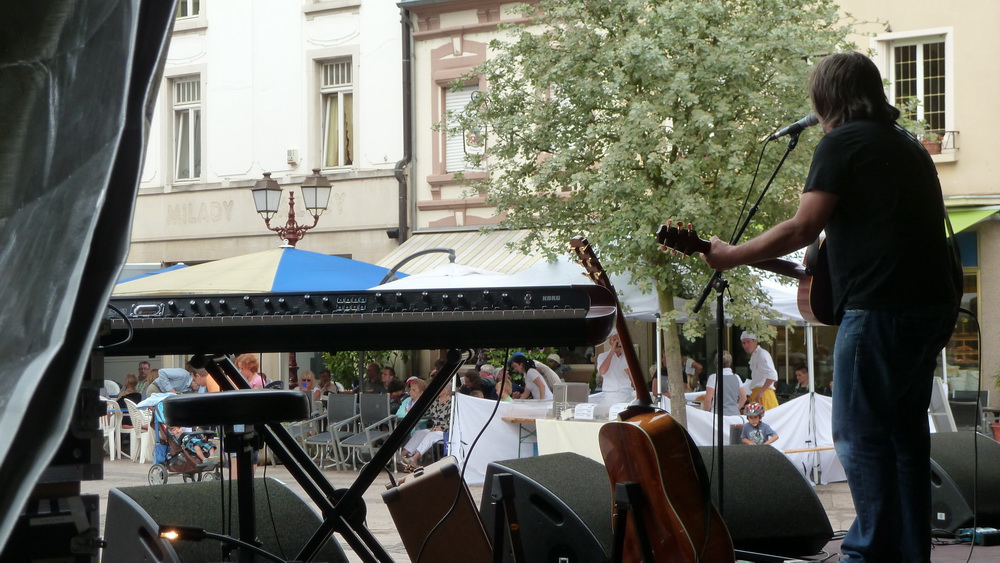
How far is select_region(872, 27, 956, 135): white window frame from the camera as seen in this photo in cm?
1594

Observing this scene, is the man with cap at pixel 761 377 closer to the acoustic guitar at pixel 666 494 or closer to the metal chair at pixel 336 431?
the metal chair at pixel 336 431

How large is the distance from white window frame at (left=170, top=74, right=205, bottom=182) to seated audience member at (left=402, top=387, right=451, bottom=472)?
1078cm

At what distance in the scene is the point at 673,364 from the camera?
11398mm

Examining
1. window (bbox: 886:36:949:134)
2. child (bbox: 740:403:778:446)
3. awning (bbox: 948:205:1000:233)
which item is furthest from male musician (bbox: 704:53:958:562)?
window (bbox: 886:36:949:134)

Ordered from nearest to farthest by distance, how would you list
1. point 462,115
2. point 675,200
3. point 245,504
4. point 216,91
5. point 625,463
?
point 245,504 → point 625,463 → point 675,200 → point 462,115 → point 216,91

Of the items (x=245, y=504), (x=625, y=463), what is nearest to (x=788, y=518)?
(x=625, y=463)

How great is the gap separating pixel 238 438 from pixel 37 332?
1.96 m

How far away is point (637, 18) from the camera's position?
39.8 ft

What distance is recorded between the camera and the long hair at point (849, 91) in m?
3.15

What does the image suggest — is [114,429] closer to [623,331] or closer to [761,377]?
[761,377]

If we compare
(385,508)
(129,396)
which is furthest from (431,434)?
(129,396)

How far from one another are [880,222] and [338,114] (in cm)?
1786

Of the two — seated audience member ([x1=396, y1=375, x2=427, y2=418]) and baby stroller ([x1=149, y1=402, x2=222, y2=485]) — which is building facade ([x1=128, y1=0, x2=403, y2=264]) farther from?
baby stroller ([x1=149, y1=402, x2=222, y2=485])

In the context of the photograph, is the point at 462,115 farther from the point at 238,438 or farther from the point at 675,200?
the point at 238,438
